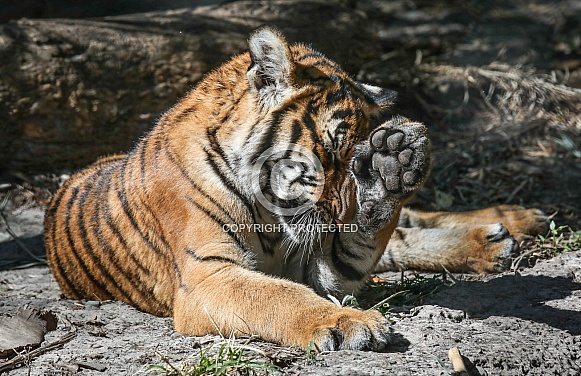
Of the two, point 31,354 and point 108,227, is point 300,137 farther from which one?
point 31,354

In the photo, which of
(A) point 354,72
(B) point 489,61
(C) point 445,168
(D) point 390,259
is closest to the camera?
(D) point 390,259

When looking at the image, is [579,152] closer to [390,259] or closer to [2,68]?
[390,259]

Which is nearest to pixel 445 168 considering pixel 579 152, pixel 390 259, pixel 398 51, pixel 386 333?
pixel 579 152

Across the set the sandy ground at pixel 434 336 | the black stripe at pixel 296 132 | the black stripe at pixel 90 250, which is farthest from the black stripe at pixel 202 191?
the black stripe at pixel 90 250

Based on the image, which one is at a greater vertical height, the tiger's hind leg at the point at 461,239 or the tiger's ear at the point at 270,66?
the tiger's ear at the point at 270,66

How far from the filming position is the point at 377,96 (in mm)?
3641

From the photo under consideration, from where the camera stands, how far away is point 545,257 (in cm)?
418

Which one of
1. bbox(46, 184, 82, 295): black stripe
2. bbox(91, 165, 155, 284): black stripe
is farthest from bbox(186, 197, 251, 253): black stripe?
bbox(46, 184, 82, 295): black stripe

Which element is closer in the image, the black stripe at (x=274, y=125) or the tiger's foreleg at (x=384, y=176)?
the tiger's foreleg at (x=384, y=176)

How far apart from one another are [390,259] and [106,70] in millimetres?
2639

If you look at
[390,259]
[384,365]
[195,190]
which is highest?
[195,190]

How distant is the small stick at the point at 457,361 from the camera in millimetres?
2639

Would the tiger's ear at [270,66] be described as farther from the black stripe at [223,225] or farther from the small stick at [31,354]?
the small stick at [31,354]

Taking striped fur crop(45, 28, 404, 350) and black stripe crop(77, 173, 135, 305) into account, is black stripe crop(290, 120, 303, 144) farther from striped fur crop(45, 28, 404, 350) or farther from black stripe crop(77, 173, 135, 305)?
black stripe crop(77, 173, 135, 305)
